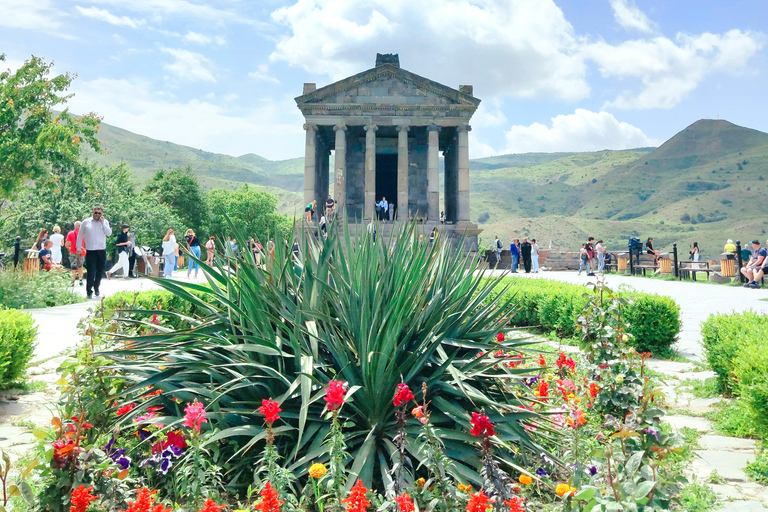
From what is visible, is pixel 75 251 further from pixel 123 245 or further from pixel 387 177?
pixel 387 177

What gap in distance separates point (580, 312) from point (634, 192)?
139357 mm

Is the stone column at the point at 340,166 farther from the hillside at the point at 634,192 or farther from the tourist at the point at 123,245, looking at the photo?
the hillside at the point at 634,192

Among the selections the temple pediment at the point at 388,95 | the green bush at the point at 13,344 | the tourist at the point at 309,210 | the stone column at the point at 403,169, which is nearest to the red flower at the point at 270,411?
the tourist at the point at 309,210

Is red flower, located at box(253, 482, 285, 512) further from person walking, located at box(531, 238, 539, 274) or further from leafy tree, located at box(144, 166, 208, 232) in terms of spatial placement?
leafy tree, located at box(144, 166, 208, 232)

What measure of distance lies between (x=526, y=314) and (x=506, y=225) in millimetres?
92974

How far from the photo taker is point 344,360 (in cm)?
290

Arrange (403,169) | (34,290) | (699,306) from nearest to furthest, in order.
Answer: (34,290), (699,306), (403,169)

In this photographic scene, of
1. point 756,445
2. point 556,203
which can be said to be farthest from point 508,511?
point 556,203

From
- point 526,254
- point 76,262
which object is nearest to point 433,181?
point 526,254

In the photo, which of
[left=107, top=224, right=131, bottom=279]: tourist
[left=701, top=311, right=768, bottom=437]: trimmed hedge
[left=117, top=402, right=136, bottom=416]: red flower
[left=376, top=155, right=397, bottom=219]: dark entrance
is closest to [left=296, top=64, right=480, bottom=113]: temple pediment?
[left=376, top=155, right=397, bottom=219]: dark entrance

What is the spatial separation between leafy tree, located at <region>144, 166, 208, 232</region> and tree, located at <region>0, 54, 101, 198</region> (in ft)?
114

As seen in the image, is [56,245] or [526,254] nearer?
[56,245]

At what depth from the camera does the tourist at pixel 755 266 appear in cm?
1628

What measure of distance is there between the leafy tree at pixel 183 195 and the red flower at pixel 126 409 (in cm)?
5419
